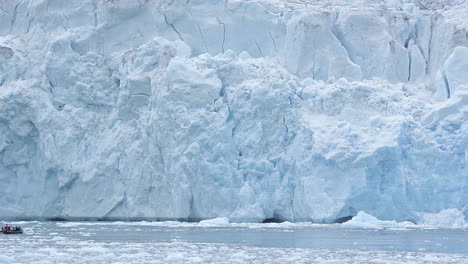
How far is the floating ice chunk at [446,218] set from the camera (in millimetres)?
20031

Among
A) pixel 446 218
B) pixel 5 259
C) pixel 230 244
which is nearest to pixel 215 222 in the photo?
pixel 230 244

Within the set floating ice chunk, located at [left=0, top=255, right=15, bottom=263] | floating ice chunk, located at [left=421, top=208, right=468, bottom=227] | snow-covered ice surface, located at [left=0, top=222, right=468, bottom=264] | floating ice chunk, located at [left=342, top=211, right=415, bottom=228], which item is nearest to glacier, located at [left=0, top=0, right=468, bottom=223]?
floating ice chunk, located at [left=421, top=208, right=468, bottom=227]

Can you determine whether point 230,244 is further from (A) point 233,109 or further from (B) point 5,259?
(A) point 233,109

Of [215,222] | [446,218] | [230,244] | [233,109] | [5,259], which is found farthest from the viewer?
[233,109]

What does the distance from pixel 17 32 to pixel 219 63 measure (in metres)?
6.10

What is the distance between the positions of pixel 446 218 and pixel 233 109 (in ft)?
18.5

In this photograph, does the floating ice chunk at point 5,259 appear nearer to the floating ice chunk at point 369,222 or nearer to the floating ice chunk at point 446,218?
the floating ice chunk at point 369,222

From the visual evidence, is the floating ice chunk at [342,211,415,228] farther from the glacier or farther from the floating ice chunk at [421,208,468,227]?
the floating ice chunk at [421,208,468,227]

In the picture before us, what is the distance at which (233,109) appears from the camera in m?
21.5

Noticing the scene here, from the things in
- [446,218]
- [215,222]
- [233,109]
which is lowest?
[215,222]

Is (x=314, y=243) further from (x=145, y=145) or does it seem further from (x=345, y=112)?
(x=145, y=145)

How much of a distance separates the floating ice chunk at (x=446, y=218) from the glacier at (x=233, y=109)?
0.57 ft

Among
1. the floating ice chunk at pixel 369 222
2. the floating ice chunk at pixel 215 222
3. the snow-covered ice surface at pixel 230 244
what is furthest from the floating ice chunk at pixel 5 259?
the floating ice chunk at pixel 369 222

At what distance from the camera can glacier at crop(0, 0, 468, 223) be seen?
20.5 m
